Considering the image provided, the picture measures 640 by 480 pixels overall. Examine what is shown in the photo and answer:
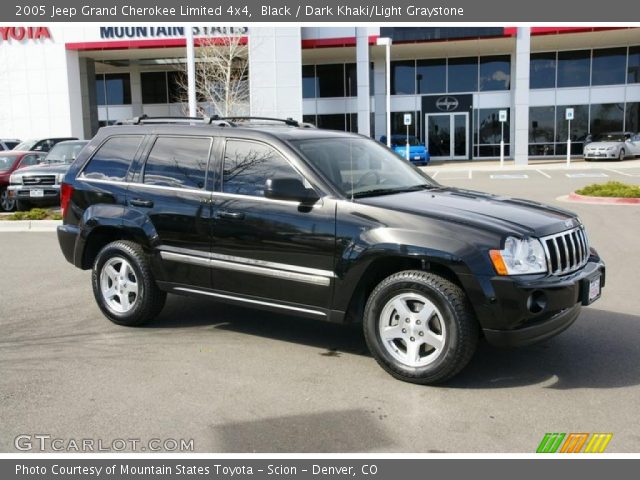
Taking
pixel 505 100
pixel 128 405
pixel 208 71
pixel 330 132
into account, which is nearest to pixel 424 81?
pixel 505 100

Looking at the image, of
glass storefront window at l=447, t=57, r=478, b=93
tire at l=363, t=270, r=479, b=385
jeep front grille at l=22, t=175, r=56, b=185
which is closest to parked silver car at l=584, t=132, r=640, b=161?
glass storefront window at l=447, t=57, r=478, b=93

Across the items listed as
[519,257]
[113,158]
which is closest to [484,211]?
[519,257]

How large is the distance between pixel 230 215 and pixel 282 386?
154 cm

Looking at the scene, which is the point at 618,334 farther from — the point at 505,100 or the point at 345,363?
the point at 505,100

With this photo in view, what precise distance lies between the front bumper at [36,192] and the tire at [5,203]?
3.34 ft

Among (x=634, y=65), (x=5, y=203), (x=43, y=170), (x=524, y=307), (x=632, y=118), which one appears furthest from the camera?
(x=632, y=118)

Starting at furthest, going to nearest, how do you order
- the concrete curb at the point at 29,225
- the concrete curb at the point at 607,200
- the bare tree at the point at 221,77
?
1. the bare tree at the point at 221,77
2. the concrete curb at the point at 607,200
3. the concrete curb at the point at 29,225

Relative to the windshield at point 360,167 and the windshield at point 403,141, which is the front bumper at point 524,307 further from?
the windshield at point 403,141

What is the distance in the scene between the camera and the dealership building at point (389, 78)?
32688 millimetres

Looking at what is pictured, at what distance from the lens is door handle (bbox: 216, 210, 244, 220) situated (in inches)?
213

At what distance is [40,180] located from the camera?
15.2 meters

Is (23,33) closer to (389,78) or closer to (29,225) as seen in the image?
(389,78)

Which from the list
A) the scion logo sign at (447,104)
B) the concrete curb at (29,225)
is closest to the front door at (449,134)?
the scion logo sign at (447,104)

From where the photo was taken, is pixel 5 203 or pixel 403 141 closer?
pixel 5 203
